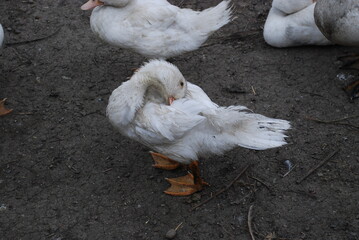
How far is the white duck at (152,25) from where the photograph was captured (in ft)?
15.2

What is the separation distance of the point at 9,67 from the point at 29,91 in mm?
584

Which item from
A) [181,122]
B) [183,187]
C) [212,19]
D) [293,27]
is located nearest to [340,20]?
[293,27]

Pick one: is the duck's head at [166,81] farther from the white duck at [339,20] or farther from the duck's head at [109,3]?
the white duck at [339,20]

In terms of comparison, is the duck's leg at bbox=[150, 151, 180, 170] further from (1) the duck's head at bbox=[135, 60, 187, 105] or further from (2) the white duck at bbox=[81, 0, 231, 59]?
(2) the white duck at bbox=[81, 0, 231, 59]

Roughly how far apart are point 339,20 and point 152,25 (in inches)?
71.4

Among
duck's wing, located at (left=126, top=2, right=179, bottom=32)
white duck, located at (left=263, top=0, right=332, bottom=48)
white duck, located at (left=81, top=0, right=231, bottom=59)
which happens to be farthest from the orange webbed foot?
white duck, located at (left=263, top=0, right=332, bottom=48)

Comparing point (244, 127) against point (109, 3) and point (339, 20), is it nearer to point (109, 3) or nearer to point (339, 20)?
point (339, 20)

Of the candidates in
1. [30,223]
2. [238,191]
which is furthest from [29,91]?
[238,191]

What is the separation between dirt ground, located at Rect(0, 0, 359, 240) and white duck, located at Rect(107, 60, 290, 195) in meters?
0.37

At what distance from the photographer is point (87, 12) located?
20.4 feet

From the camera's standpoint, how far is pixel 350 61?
5039 mm

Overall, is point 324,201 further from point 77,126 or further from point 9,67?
point 9,67

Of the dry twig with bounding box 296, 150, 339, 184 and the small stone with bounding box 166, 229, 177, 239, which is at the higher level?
the dry twig with bounding box 296, 150, 339, 184

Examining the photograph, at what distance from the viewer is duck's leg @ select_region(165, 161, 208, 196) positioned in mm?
3742
